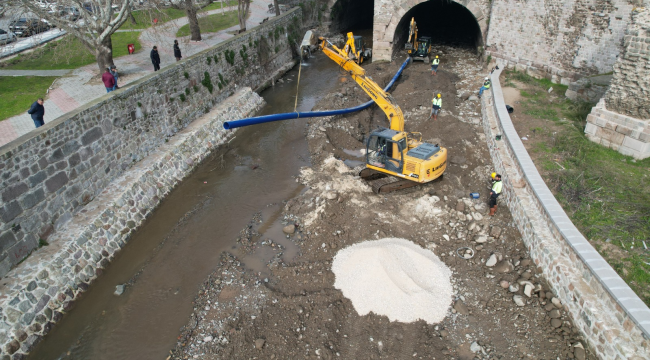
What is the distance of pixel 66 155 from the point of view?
1030 cm

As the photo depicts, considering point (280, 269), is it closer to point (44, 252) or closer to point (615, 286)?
point (44, 252)

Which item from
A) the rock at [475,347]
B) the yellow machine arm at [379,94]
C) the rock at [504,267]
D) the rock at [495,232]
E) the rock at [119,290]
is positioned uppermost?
the yellow machine arm at [379,94]

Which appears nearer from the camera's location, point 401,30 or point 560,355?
point 560,355

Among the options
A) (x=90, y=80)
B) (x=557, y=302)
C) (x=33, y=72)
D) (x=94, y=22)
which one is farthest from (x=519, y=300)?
(x=33, y=72)

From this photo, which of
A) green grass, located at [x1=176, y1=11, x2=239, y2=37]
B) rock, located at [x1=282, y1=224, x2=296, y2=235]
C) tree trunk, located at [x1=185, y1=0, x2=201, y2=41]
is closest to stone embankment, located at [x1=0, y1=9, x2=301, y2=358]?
rock, located at [x1=282, y1=224, x2=296, y2=235]

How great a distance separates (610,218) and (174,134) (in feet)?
46.8

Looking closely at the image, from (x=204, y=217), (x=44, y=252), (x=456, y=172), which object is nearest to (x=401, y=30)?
(x=456, y=172)

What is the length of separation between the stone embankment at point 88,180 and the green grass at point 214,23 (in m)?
10.6

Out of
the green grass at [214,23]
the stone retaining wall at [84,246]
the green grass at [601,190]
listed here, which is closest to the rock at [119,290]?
the stone retaining wall at [84,246]

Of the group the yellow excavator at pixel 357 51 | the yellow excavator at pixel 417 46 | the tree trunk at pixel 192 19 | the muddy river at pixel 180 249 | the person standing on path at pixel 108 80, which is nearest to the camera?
the muddy river at pixel 180 249

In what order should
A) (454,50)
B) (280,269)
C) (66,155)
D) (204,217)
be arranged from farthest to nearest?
(454,50) → (204,217) → (66,155) → (280,269)

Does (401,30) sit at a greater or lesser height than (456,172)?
greater

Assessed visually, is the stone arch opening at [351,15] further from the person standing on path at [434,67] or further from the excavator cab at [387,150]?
the excavator cab at [387,150]

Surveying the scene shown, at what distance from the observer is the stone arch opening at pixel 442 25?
2692cm
